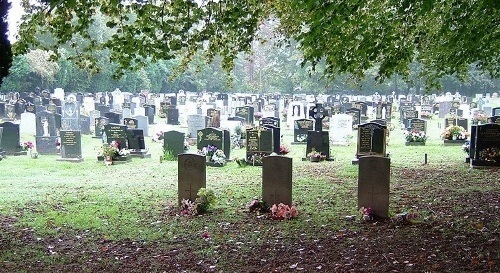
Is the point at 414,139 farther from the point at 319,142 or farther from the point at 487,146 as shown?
the point at 487,146

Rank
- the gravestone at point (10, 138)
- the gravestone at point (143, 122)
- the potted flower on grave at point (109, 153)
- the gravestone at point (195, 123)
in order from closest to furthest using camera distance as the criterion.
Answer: the potted flower on grave at point (109, 153) → the gravestone at point (10, 138) → the gravestone at point (195, 123) → the gravestone at point (143, 122)

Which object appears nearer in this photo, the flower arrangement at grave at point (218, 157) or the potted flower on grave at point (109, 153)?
the flower arrangement at grave at point (218, 157)

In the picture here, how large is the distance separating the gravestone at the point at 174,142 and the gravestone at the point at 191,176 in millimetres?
7888

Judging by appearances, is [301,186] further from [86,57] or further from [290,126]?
[290,126]

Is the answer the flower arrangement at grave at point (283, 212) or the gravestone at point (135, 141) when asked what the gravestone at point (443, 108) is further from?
the flower arrangement at grave at point (283, 212)

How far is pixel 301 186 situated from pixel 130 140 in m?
8.16

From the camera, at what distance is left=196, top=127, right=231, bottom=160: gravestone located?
55.2 feet

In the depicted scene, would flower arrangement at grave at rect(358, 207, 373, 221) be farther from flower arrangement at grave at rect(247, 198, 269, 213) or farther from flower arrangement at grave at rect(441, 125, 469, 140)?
flower arrangement at grave at rect(441, 125, 469, 140)

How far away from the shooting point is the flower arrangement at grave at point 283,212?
28.9ft

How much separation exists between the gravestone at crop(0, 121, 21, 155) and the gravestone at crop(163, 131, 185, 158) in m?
5.18

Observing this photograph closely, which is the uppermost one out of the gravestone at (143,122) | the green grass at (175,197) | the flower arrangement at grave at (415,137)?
the gravestone at (143,122)

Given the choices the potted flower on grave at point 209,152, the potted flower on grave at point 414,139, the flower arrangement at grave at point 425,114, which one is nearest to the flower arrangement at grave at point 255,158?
the potted flower on grave at point 209,152

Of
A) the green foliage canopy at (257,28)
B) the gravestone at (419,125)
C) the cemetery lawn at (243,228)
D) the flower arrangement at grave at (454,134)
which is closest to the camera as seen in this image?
the cemetery lawn at (243,228)

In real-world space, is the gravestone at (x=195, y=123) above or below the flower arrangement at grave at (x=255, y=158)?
above
